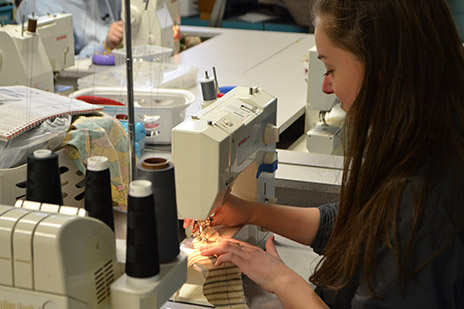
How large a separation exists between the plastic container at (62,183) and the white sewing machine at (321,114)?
110cm

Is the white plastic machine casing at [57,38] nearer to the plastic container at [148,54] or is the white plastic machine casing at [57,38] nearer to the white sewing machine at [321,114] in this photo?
the plastic container at [148,54]

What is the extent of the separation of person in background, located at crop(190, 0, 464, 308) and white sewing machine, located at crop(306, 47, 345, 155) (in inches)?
44.8

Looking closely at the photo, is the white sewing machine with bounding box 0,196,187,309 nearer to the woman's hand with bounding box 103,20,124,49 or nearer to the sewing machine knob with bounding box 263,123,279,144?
the sewing machine knob with bounding box 263,123,279,144

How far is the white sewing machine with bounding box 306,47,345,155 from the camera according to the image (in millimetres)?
2383

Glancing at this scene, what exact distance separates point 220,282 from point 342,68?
1.74ft

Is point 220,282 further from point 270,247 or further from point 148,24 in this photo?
point 148,24

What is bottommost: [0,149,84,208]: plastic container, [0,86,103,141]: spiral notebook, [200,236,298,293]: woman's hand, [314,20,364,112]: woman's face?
[200,236,298,293]: woman's hand

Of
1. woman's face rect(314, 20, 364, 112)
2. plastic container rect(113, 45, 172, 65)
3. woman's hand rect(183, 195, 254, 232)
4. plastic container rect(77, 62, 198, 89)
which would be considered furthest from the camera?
plastic container rect(113, 45, 172, 65)

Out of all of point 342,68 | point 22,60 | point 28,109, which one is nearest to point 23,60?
point 22,60

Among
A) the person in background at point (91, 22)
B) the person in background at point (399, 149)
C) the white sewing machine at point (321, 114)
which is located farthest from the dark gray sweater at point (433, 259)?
the person in background at point (91, 22)

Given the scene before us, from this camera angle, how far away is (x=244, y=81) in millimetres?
3066

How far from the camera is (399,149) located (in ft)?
3.78

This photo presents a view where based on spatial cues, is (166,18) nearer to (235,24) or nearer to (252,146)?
(252,146)

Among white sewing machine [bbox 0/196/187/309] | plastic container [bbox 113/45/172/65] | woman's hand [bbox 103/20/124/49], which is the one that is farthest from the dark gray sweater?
woman's hand [bbox 103/20/124/49]
